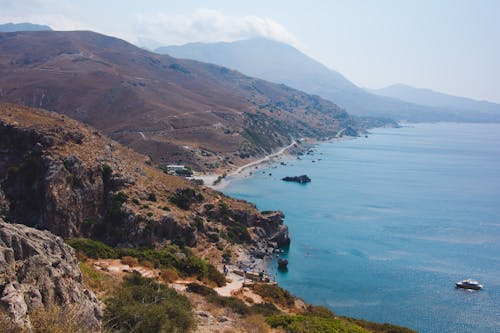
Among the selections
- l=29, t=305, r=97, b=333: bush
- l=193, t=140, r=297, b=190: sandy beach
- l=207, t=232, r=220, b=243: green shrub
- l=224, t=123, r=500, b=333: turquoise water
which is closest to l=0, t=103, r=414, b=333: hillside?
l=29, t=305, r=97, b=333: bush

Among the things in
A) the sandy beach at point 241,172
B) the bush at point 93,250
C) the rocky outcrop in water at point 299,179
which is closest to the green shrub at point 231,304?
the bush at point 93,250

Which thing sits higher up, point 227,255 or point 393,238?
point 227,255

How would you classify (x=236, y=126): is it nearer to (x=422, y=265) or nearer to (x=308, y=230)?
(x=308, y=230)

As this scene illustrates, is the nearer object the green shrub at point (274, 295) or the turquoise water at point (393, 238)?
the green shrub at point (274, 295)

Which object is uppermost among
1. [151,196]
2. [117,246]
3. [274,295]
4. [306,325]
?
[306,325]

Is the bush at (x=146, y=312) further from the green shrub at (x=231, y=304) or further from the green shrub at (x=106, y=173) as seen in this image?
the green shrub at (x=106, y=173)

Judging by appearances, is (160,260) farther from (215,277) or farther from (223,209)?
(223,209)

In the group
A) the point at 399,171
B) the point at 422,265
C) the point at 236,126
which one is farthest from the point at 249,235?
the point at 236,126

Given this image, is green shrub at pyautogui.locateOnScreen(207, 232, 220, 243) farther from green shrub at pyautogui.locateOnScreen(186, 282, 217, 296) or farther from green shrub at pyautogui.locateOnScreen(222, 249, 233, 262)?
green shrub at pyautogui.locateOnScreen(186, 282, 217, 296)

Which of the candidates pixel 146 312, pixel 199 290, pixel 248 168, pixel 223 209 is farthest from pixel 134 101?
pixel 146 312
